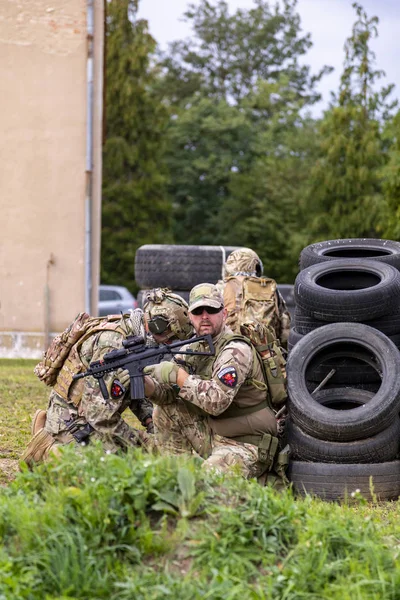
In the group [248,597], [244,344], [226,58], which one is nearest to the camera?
[248,597]

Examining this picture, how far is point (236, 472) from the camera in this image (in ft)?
18.1

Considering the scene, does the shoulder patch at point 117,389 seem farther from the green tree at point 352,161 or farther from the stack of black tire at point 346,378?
the green tree at point 352,161

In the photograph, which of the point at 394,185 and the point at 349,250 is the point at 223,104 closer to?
the point at 394,185

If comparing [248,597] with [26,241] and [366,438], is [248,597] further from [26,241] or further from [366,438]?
[26,241]

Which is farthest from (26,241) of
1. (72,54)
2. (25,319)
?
(72,54)

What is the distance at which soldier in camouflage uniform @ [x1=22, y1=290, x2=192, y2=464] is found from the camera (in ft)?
22.1

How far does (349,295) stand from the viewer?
7727mm

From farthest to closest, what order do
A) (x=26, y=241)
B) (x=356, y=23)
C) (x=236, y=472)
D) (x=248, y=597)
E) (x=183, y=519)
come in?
(x=356, y=23) → (x=26, y=241) → (x=236, y=472) → (x=183, y=519) → (x=248, y=597)

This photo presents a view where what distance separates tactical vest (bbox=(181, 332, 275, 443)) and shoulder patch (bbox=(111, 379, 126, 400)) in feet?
1.83

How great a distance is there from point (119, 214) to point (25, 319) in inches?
784

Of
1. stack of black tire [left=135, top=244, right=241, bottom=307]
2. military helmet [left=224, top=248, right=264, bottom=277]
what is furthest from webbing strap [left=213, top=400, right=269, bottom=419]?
stack of black tire [left=135, top=244, right=241, bottom=307]

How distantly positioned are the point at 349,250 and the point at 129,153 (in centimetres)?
2839

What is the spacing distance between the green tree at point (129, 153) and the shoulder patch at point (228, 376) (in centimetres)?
2989

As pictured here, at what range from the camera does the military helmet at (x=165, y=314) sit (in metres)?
6.80
